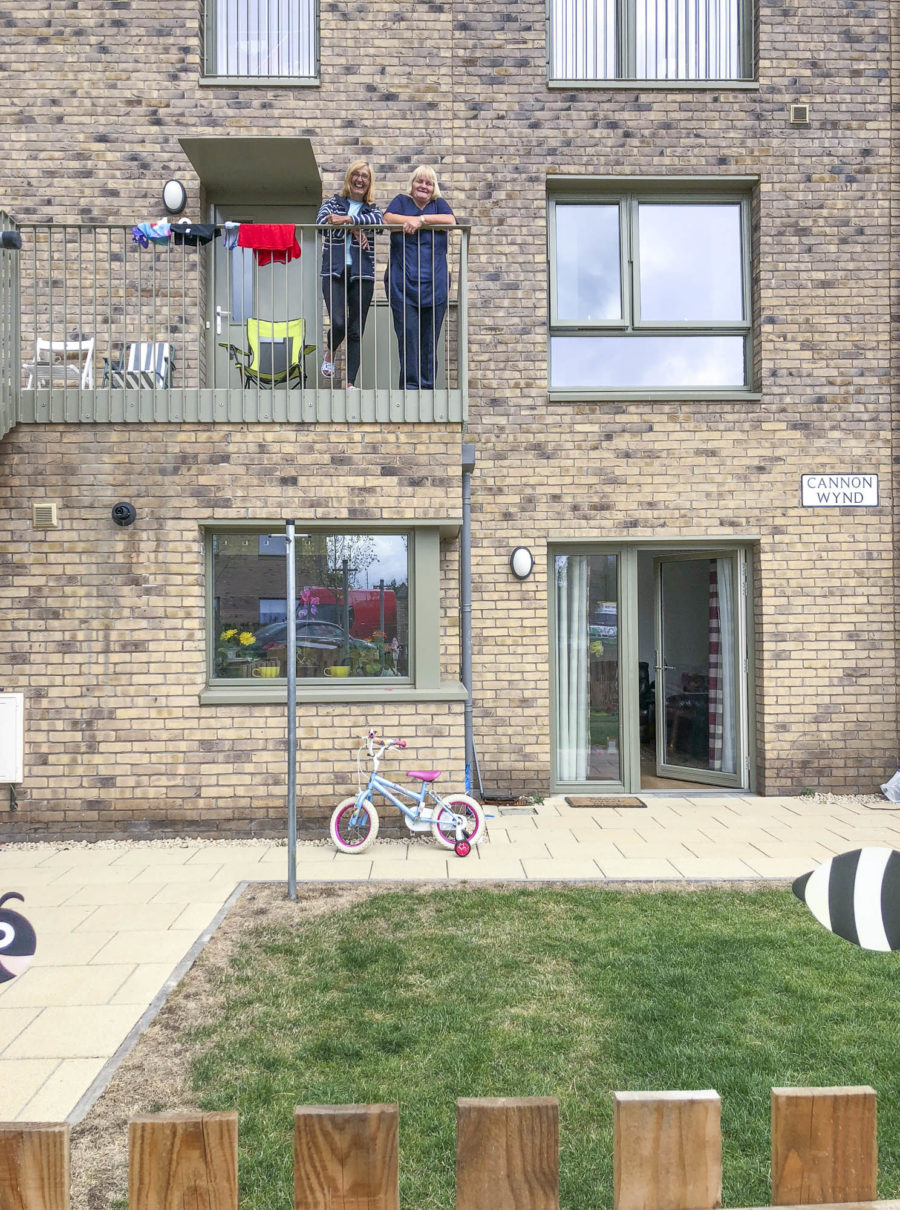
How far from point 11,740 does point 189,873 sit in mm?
1912

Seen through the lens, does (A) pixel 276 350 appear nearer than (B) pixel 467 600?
Yes

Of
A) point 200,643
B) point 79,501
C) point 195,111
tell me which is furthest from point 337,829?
point 195,111

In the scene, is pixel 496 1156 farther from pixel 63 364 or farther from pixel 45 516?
pixel 63 364

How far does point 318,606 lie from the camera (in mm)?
7375

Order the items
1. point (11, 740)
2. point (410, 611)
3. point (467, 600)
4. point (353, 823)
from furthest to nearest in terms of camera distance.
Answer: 1. point (467, 600)
2. point (410, 611)
3. point (11, 740)
4. point (353, 823)

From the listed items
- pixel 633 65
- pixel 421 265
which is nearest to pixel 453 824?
pixel 421 265

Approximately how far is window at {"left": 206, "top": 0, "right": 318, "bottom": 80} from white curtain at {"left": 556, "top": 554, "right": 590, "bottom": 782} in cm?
Result: 522

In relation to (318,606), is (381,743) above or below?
below

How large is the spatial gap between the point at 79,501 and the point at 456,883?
4.00m

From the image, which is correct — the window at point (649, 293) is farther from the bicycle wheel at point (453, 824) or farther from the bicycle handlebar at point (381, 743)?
the bicycle wheel at point (453, 824)

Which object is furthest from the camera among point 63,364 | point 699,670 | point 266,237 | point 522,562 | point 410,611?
point 699,670

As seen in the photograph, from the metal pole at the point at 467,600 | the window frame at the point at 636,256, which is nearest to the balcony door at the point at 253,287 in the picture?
the metal pole at the point at 467,600

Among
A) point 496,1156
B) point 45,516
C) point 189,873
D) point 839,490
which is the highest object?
point 839,490

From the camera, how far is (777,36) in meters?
8.59
